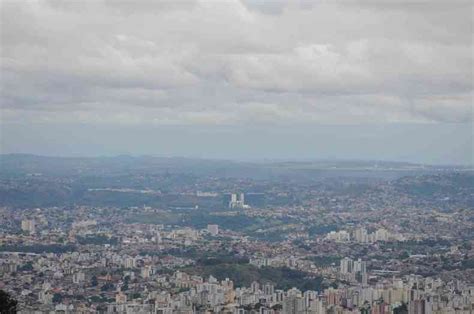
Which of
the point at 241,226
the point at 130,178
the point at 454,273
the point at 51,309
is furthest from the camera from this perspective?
the point at 130,178

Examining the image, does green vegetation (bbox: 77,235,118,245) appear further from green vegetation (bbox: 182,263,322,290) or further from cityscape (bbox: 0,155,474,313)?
green vegetation (bbox: 182,263,322,290)

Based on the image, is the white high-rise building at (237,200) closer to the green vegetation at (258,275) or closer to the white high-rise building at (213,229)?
the white high-rise building at (213,229)

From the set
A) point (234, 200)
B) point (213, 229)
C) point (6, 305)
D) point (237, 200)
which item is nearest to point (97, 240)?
point (213, 229)

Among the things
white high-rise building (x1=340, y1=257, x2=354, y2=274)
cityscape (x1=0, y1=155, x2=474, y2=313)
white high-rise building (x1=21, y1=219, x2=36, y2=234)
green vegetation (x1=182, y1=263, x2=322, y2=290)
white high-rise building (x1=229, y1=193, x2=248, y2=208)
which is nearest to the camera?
cityscape (x1=0, y1=155, x2=474, y2=313)

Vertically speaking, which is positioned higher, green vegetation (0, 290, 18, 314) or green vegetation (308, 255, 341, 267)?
green vegetation (0, 290, 18, 314)

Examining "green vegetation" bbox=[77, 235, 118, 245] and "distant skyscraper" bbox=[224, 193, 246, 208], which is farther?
"distant skyscraper" bbox=[224, 193, 246, 208]

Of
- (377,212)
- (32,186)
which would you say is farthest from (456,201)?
(32,186)

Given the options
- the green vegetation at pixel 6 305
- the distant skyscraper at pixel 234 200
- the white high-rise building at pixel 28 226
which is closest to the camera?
the green vegetation at pixel 6 305

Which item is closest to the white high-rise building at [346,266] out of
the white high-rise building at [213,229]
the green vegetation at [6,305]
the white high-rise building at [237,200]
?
the white high-rise building at [213,229]

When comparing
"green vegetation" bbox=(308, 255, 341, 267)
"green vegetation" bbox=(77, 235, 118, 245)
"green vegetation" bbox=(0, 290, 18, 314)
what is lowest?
"green vegetation" bbox=(308, 255, 341, 267)

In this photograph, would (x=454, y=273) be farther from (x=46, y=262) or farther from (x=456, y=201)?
(x=456, y=201)

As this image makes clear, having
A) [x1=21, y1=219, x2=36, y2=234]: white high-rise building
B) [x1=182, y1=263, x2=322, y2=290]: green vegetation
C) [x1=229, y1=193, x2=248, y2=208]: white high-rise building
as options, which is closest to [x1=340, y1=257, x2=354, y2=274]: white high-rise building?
[x1=182, y1=263, x2=322, y2=290]: green vegetation
